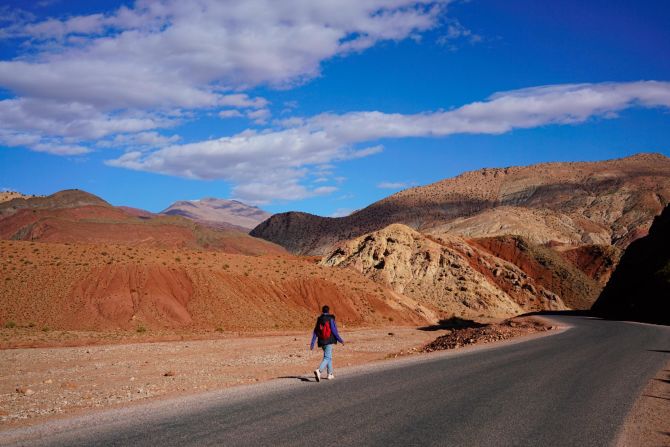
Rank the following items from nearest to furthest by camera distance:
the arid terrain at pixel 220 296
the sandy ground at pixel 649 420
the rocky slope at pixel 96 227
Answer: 1. the sandy ground at pixel 649 420
2. the arid terrain at pixel 220 296
3. the rocky slope at pixel 96 227

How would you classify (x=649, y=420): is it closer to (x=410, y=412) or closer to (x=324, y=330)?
(x=410, y=412)

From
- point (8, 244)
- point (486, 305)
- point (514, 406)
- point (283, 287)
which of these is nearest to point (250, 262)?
point (283, 287)

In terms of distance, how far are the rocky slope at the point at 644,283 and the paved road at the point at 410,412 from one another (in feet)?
116

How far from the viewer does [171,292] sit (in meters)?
39.9

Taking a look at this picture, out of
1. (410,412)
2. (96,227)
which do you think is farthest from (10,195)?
(410,412)

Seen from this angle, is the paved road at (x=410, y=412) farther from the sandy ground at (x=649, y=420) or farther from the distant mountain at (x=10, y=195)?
the distant mountain at (x=10, y=195)

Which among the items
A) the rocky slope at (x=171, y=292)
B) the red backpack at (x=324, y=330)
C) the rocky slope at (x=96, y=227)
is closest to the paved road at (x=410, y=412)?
the red backpack at (x=324, y=330)

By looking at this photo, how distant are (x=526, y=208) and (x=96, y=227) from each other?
93.2 meters

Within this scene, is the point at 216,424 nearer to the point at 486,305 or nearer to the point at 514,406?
the point at 514,406

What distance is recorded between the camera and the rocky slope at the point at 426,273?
61594mm

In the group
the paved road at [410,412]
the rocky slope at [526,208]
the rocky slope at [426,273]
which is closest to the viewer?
the paved road at [410,412]

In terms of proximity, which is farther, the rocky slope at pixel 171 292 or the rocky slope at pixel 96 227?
the rocky slope at pixel 96 227

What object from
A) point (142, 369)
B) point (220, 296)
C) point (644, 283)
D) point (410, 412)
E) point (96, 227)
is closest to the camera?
point (410, 412)

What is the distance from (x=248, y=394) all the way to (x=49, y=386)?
717cm
